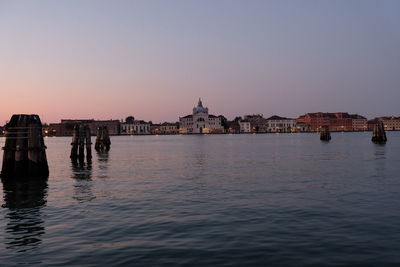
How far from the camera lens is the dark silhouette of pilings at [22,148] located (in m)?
25.4

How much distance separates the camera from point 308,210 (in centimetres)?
1698

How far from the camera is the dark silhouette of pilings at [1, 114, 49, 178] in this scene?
1001 inches

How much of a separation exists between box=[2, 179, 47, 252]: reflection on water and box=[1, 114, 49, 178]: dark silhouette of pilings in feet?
2.19

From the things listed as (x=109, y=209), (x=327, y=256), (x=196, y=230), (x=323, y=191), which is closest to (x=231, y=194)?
(x=323, y=191)

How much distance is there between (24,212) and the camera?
58.0 ft

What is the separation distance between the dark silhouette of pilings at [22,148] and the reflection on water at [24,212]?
2.19ft

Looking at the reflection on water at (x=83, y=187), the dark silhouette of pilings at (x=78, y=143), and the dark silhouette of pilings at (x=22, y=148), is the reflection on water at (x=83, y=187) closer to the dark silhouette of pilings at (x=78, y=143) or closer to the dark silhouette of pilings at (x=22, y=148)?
the dark silhouette of pilings at (x=22, y=148)

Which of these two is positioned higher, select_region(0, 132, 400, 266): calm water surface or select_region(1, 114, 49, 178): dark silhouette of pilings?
select_region(1, 114, 49, 178): dark silhouette of pilings

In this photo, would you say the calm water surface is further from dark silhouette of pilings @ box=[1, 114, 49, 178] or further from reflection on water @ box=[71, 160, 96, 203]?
dark silhouette of pilings @ box=[1, 114, 49, 178]

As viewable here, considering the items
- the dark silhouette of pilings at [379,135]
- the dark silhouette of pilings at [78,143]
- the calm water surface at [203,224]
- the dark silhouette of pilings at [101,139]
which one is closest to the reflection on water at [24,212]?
the calm water surface at [203,224]

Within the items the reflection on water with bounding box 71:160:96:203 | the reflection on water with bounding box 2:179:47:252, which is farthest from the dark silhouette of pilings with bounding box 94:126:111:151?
the reflection on water with bounding box 2:179:47:252

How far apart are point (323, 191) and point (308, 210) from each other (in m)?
6.19

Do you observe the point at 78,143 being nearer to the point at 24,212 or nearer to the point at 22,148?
the point at 22,148

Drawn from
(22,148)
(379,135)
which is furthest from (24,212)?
(379,135)
